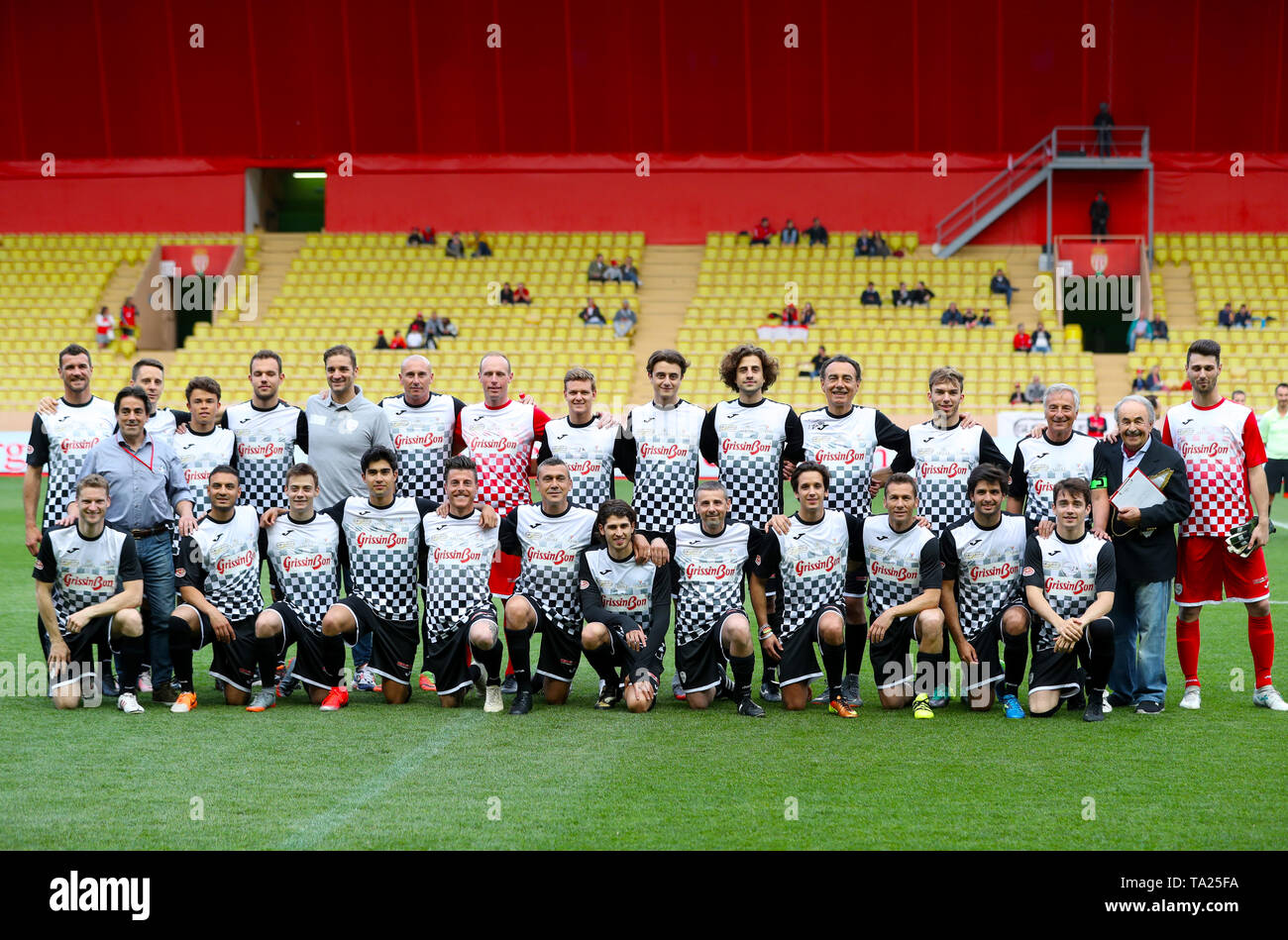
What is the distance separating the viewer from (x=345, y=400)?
793 cm

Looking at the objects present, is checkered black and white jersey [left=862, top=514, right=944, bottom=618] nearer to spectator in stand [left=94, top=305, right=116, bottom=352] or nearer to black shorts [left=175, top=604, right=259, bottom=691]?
black shorts [left=175, top=604, right=259, bottom=691]

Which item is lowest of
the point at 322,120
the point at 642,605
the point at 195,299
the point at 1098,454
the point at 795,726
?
the point at 795,726

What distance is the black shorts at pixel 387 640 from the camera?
7230 millimetres

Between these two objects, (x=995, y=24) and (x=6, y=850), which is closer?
(x=6, y=850)

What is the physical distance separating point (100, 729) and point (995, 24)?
26773 millimetres

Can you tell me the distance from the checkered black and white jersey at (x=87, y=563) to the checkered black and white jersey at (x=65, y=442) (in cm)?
62

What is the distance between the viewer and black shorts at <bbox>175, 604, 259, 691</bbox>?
7.17m

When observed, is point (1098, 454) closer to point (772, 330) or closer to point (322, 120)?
point (772, 330)

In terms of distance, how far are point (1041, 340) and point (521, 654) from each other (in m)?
20.5

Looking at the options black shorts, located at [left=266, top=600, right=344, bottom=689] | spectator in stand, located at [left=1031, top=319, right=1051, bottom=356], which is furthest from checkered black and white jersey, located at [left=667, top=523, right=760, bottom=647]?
spectator in stand, located at [left=1031, top=319, right=1051, bottom=356]

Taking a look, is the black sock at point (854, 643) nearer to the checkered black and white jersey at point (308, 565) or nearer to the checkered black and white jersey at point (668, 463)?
the checkered black and white jersey at point (668, 463)
